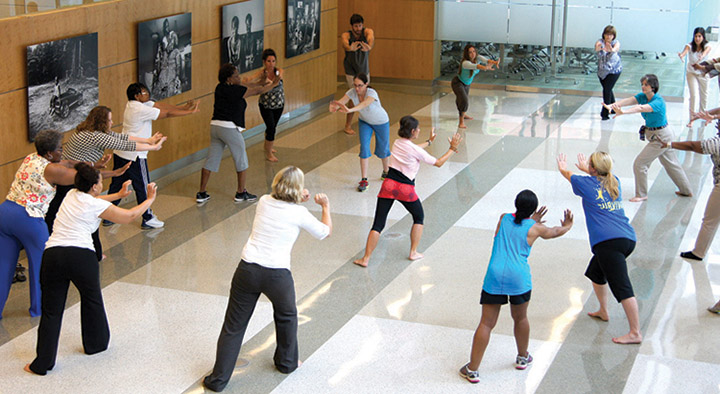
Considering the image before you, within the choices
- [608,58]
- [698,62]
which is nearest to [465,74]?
[608,58]

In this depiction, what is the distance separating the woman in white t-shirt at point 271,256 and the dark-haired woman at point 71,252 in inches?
37.4

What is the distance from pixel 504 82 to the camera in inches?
696

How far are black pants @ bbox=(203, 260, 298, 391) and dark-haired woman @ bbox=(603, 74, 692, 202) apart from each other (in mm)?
5033

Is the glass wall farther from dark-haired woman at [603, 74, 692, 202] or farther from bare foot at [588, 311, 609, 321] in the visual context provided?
bare foot at [588, 311, 609, 321]

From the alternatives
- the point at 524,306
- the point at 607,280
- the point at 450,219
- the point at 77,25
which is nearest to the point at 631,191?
the point at 450,219

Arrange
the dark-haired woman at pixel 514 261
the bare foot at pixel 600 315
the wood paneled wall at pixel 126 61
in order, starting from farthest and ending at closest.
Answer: the wood paneled wall at pixel 126 61 < the bare foot at pixel 600 315 < the dark-haired woman at pixel 514 261

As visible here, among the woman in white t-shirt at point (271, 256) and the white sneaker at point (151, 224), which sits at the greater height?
the woman in white t-shirt at point (271, 256)

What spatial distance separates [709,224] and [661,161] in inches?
82.7

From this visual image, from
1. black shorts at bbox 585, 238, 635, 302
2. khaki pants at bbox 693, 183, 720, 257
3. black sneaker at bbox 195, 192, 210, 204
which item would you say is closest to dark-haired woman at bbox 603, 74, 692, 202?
khaki pants at bbox 693, 183, 720, 257

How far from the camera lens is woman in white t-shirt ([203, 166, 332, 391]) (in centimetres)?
563

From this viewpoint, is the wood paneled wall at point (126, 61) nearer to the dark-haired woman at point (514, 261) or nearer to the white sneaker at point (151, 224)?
the white sneaker at point (151, 224)

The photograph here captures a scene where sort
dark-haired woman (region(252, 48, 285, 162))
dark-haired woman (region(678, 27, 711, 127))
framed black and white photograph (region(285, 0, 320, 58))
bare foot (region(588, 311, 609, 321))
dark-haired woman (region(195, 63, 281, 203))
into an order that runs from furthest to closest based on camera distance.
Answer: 1. framed black and white photograph (region(285, 0, 320, 58))
2. dark-haired woman (region(678, 27, 711, 127))
3. dark-haired woman (region(252, 48, 285, 162))
4. dark-haired woman (region(195, 63, 281, 203))
5. bare foot (region(588, 311, 609, 321))

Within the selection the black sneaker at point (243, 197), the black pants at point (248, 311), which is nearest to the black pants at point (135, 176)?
the black sneaker at point (243, 197)

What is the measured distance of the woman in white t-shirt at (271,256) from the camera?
18.5 feet
